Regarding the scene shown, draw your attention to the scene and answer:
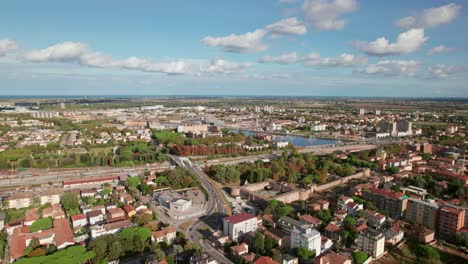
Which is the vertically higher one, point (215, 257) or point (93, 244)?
point (93, 244)

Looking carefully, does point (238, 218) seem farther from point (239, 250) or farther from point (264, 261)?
point (264, 261)

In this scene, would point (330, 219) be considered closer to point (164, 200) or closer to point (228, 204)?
point (228, 204)

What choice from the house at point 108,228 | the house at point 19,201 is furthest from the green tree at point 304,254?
the house at point 19,201

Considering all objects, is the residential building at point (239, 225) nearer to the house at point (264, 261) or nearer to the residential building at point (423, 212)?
the house at point (264, 261)

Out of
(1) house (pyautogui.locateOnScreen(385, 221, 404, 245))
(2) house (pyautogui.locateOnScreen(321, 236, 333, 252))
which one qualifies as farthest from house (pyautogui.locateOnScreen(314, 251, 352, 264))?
(1) house (pyautogui.locateOnScreen(385, 221, 404, 245))

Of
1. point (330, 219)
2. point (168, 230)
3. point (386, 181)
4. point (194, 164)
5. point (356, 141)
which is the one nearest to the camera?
point (168, 230)

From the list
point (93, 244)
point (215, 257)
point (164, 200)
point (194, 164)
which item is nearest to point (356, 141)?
point (194, 164)
